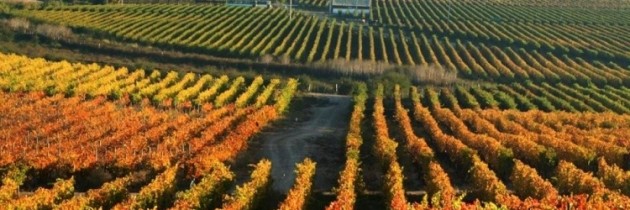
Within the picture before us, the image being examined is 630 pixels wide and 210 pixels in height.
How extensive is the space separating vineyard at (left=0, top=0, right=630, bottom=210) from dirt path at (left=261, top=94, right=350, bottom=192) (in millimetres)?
188

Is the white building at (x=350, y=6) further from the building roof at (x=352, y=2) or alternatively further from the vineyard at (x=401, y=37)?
the vineyard at (x=401, y=37)

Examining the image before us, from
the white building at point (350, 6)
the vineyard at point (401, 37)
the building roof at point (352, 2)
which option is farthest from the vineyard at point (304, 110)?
the building roof at point (352, 2)

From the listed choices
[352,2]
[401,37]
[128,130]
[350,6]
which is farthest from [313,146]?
[352,2]

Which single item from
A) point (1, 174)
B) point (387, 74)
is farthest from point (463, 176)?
point (387, 74)

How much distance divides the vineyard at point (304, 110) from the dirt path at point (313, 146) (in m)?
0.19

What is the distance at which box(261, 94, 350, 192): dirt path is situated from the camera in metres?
39.1

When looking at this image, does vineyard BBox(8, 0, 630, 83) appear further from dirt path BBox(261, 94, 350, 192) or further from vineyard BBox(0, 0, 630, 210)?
dirt path BBox(261, 94, 350, 192)

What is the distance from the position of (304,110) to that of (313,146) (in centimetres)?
1610

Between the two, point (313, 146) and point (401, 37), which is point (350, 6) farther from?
point (313, 146)

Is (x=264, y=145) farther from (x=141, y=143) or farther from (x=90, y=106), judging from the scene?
(x=90, y=106)

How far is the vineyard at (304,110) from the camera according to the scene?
32.7 metres

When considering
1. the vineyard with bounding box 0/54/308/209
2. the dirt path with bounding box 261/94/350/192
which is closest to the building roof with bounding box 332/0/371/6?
the vineyard with bounding box 0/54/308/209

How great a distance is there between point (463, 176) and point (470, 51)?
6508 centimetres

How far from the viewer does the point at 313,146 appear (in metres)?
Result: 48.0
